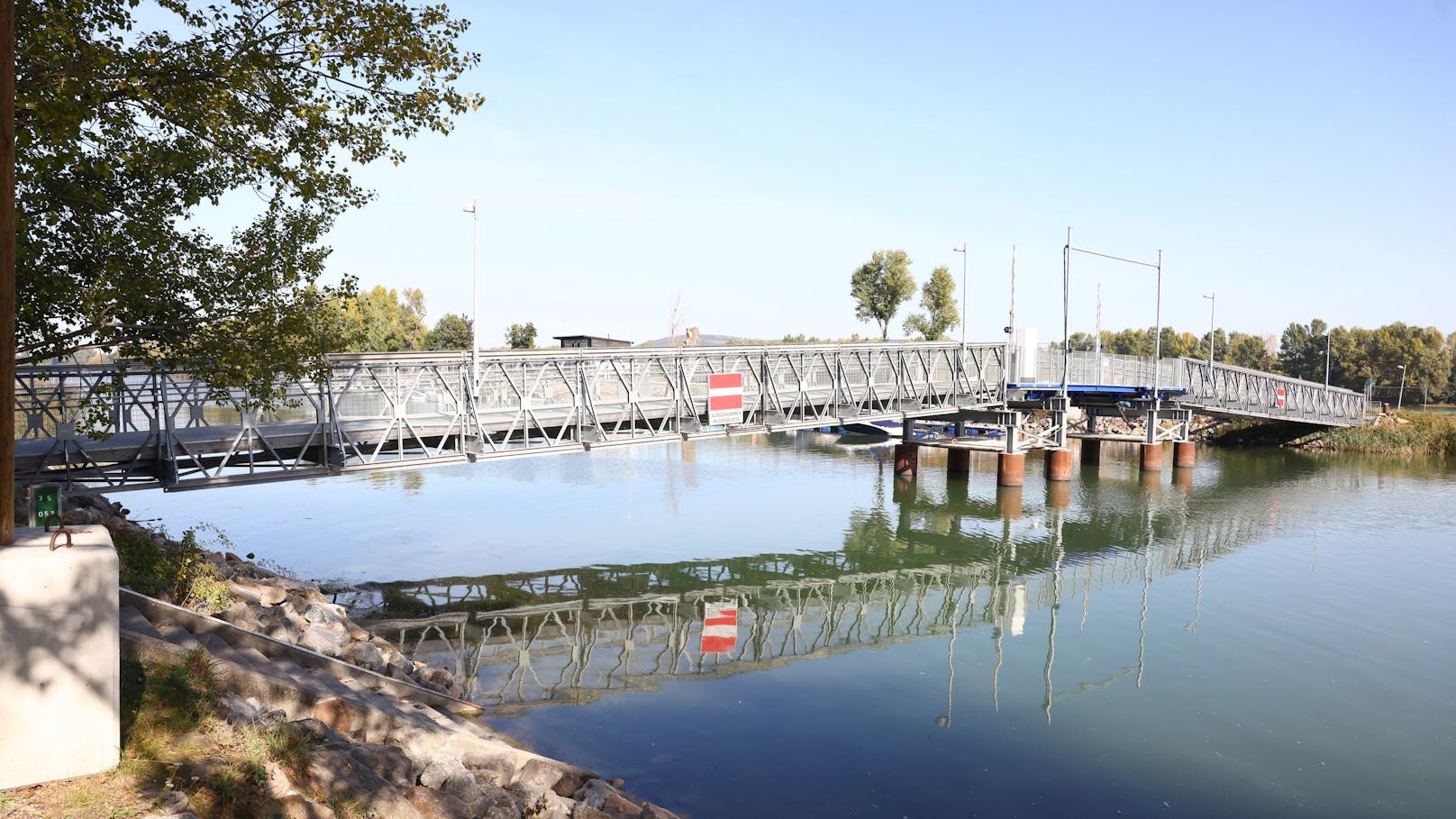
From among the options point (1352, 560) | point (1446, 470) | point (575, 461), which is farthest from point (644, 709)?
point (1446, 470)

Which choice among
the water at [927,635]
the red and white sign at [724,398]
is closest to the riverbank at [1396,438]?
the water at [927,635]

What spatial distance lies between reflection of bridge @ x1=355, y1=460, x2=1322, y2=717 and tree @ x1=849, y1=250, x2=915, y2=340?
52419 millimetres

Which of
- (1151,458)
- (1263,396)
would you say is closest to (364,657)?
(1151,458)

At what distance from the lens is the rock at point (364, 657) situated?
14.7 meters

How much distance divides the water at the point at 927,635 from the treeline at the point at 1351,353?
55.8 meters

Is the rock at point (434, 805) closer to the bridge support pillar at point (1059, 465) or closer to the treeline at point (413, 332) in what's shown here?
the bridge support pillar at point (1059, 465)

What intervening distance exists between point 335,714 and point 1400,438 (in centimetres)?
8019

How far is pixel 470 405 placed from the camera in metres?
26.6

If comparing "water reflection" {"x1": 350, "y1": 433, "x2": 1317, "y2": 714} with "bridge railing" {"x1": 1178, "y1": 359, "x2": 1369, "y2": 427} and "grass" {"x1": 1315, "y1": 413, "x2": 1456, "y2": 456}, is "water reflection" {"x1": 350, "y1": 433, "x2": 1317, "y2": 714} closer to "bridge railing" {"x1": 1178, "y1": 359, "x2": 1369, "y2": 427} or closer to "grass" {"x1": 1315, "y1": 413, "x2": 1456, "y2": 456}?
"bridge railing" {"x1": 1178, "y1": 359, "x2": 1369, "y2": 427}

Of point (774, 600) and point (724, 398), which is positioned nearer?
point (774, 600)

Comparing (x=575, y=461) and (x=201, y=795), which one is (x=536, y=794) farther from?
(x=575, y=461)

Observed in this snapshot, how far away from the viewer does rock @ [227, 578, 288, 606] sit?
15.8m

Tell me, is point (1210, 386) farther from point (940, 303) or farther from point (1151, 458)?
point (940, 303)

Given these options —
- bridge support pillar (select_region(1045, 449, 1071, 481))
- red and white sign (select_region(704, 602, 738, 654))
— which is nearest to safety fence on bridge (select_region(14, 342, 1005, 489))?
red and white sign (select_region(704, 602, 738, 654))
